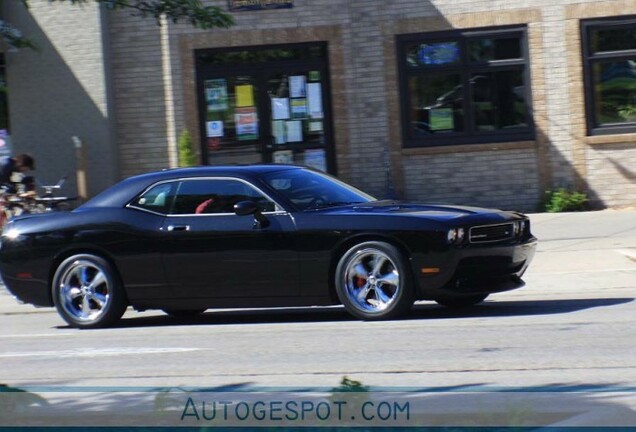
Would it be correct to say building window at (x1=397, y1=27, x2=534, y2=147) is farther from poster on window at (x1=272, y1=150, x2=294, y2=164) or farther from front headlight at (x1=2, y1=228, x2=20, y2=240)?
front headlight at (x1=2, y1=228, x2=20, y2=240)

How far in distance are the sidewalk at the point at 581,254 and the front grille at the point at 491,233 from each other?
2.11m

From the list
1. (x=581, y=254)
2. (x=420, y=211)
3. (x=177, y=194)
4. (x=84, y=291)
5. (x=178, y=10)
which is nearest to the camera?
(x=420, y=211)

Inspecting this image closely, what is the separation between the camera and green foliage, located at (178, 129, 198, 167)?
1919 centimetres

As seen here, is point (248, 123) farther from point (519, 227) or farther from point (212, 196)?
point (519, 227)

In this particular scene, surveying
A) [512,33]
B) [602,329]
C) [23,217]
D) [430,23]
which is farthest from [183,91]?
[602,329]

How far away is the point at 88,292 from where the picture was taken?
11.1 metres

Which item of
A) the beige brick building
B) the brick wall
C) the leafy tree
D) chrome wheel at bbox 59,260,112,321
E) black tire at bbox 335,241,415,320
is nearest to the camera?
black tire at bbox 335,241,415,320

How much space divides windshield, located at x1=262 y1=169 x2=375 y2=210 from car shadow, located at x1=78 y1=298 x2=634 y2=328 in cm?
111

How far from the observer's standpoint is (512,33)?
62.2 ft

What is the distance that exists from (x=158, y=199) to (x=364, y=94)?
347 inches

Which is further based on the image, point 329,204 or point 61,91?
point 61,91

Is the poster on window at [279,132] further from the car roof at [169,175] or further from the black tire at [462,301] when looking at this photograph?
the black tire at [462,301]

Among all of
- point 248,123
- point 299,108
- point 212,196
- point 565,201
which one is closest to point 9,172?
point 248,123

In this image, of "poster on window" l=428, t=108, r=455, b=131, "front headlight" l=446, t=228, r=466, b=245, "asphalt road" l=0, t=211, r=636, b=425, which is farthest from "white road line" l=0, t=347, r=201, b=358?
"poster on window" l=428, t=108, r=455, b=131
